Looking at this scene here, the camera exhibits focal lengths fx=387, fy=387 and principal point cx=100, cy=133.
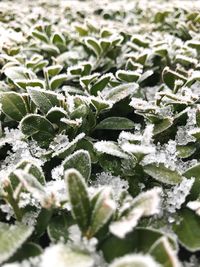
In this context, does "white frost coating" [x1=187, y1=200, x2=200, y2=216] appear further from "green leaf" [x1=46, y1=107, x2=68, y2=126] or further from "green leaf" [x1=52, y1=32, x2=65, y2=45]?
"green leaf" [x1=52, y1=32, x2=65, y2=45]

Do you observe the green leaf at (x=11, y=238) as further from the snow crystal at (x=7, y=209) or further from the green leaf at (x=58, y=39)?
the green leaf at (x=58, y=39)

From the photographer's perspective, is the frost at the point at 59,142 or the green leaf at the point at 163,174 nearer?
the green leaf at the point at 163,174

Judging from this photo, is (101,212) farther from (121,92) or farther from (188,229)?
(121,92)

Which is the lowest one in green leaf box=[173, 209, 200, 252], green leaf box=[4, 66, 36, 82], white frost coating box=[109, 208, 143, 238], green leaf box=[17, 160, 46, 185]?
green leaf box=[173, 209, 200, 252]

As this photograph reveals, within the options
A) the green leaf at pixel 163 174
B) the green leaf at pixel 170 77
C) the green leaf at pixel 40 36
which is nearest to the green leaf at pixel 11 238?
the green leaf at pixel 163 174

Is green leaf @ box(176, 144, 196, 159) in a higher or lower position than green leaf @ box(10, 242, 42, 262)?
higher

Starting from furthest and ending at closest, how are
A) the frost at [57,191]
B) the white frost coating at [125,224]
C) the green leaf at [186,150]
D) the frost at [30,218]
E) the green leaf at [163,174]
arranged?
the green leaf at [186,150]
the green leaf at [163,174]
the frost at [30,218]
the frost at [57,191]
the white frost coating at [125,224]

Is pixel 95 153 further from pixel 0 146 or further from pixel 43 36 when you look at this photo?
pixel 43 36

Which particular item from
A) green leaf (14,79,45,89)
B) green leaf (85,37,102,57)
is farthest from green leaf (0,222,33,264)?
green leaf (85,37,102,57)
